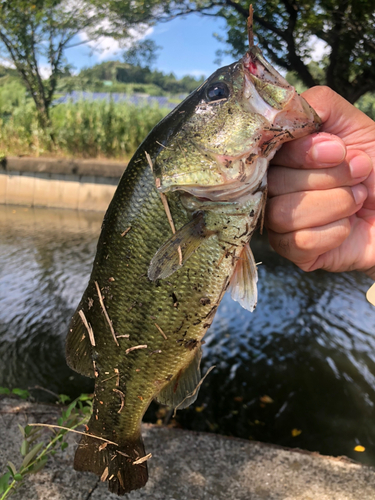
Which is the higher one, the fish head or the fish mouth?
the fish head

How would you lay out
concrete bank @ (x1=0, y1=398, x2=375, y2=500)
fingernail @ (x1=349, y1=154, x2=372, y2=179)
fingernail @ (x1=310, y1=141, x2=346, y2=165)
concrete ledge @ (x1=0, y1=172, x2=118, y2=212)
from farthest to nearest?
concrete ledge @ (x1=0, y1=172, x2=118, y2=212) → concrete bank @ (x1=0, y1=398, x2=375, y2=500) → fingernail @ (x1=349, y1=154, x2=372, y2=179) → fingernail @ (x1=310, y1=141, x2=346, y2=165)

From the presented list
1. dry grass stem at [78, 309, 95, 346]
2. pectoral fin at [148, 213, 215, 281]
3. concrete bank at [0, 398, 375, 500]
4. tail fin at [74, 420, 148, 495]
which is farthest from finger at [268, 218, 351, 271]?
concrete bank at [0, 398, 375, 500]

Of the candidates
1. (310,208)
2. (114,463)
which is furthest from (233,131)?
(114,463)

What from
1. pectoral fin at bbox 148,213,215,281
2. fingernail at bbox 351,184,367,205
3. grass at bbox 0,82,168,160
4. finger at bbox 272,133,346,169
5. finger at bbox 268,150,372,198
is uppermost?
grass at bbox 0,82,168,160

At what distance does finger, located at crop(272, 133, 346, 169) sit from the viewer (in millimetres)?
1483

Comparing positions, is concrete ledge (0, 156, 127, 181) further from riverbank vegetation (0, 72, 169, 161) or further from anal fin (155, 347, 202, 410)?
anal fin (155, 347, 202, 410)

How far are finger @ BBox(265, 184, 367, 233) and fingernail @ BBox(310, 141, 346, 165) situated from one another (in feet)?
0.51

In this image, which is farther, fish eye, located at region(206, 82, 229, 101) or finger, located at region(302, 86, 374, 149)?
finger, located at region(302, 86, 374, 149)

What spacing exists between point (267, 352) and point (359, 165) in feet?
11.1

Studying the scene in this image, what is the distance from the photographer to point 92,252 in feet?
23.9

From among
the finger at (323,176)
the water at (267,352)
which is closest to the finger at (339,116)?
the finger at (323,176)

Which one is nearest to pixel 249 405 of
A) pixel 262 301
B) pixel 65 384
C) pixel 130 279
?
pixel 65 384

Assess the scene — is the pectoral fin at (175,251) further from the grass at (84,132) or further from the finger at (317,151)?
the grass at (84,132)

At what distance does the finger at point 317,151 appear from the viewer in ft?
4.87
